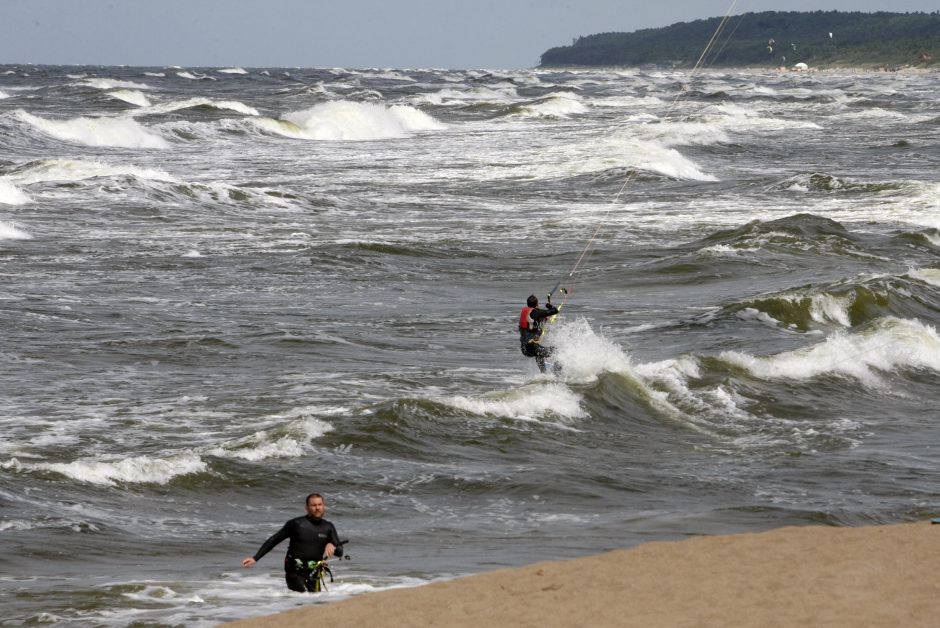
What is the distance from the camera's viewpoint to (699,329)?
1956cm

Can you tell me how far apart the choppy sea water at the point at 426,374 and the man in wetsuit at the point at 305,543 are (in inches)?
7.3

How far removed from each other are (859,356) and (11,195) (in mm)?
20678

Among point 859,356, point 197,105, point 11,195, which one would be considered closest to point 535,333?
point 859,356

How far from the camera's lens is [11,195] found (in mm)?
32188

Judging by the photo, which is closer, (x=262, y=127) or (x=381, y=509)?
(x=381, y=509)

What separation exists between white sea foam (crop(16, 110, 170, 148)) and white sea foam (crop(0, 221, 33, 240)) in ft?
86.7

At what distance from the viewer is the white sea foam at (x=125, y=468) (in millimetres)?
12164

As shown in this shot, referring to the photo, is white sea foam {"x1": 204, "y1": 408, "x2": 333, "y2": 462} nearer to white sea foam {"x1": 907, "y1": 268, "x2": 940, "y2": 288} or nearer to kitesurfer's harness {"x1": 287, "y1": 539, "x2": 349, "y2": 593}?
kitesurfer's harness {"x1": 287, "y1": 539, "x2": 349, "y2": 593}

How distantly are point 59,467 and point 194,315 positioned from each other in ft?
24.4

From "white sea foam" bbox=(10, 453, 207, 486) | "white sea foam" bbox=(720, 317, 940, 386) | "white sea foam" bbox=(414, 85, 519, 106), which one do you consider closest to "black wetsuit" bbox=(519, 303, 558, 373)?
"white sea foam" bbox=(720, 317, 940, 386)

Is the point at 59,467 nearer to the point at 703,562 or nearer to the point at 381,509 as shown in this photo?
the point at 381,509

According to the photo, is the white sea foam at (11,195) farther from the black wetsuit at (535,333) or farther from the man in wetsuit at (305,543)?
the man in wetsuit at (305,543)

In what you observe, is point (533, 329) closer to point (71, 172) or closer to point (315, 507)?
point (315, 507)

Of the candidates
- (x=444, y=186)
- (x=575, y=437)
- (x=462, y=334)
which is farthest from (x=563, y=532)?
(x=444, y=186)
